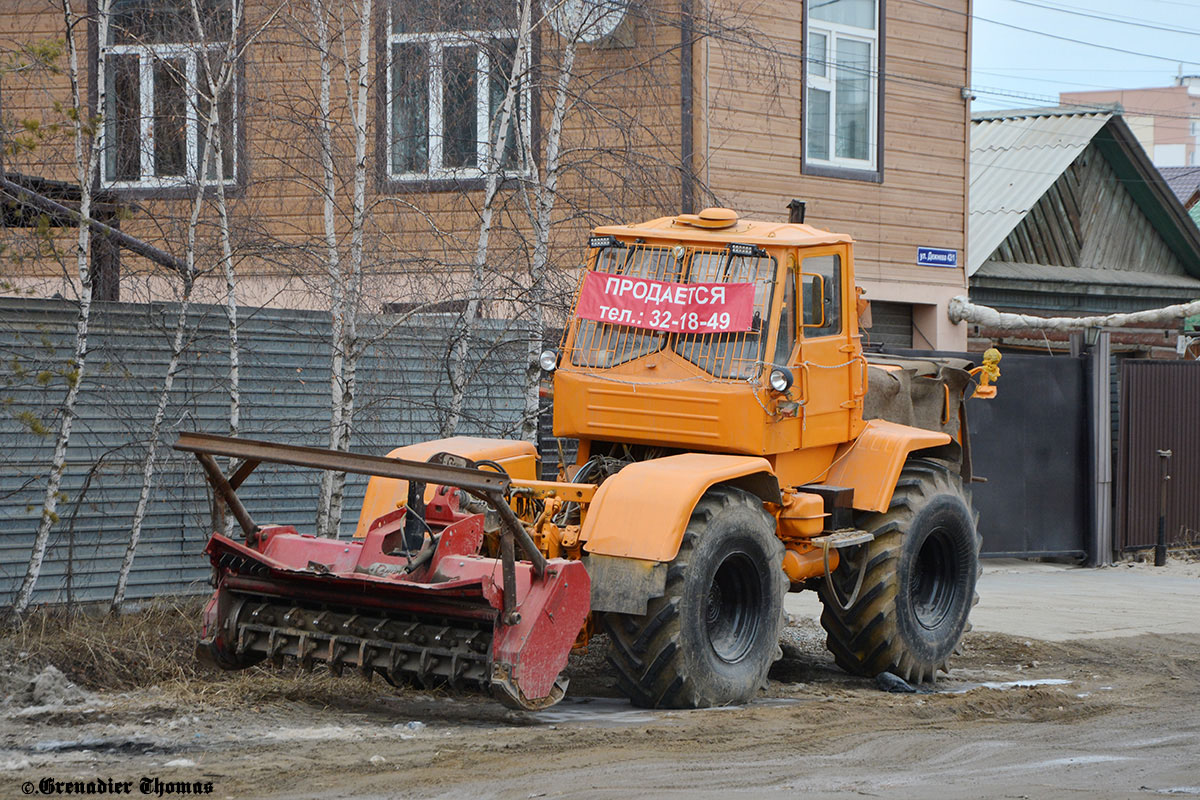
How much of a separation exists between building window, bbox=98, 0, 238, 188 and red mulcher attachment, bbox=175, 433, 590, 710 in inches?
123

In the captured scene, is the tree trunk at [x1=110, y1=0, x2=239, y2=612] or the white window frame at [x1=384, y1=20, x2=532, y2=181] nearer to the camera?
the tree trunk at [x1=110, y1=0, x2=239, y2=612]

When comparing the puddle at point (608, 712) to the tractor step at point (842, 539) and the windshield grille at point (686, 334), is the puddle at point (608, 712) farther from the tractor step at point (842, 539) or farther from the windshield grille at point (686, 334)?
the windshield grille at point (686, 334)

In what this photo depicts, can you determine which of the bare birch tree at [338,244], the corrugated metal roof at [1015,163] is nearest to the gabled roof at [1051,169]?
the corrugated metal roof at [1015,163]

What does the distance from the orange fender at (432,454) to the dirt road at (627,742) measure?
1047mm

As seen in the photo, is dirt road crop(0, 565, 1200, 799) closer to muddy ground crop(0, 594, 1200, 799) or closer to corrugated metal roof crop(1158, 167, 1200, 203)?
muddy ground crop(0, 594, 1200, 799)

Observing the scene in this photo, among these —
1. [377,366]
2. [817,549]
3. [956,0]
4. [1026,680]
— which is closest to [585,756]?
[817,549]

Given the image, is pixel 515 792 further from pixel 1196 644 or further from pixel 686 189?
pixel 1196 644

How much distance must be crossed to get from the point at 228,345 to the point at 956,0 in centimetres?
1009

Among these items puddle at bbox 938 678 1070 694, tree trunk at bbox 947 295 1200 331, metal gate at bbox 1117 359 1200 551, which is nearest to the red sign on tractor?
puddle at bbox 938 678 1070 694

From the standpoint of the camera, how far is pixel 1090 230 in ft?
69.4

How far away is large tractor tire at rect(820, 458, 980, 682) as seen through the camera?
950cm

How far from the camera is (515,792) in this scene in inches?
241

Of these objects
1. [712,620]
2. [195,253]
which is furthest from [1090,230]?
[195,253]

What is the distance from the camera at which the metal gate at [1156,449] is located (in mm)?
16875
